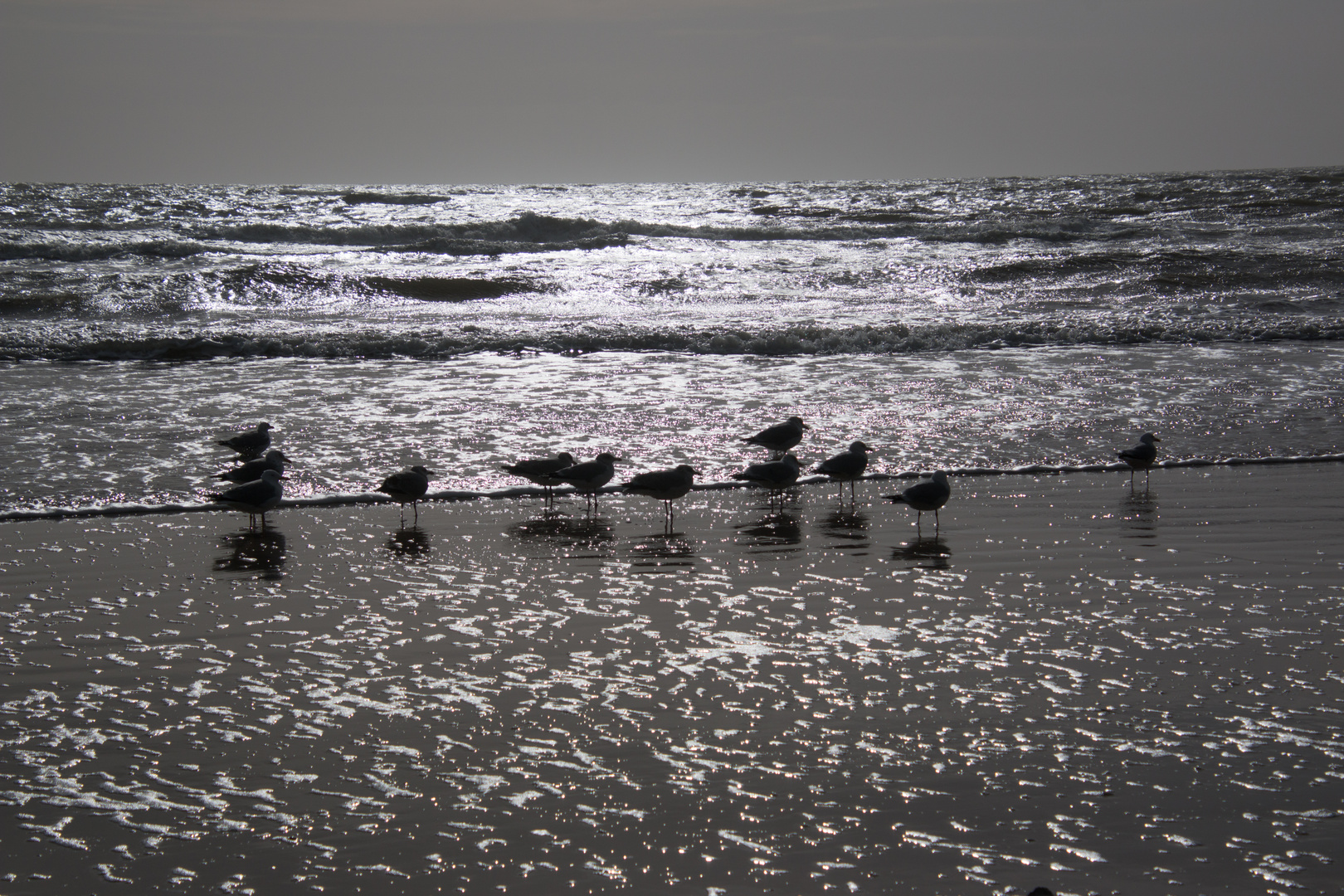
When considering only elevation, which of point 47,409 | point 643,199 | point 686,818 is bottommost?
point 686,818

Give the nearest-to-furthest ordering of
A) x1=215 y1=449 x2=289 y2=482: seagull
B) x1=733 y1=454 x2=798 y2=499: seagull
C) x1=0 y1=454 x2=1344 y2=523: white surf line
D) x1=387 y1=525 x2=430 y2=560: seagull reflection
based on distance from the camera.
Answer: x1=387 y1=525 x2=430 y2=560: seagull reflection → x1=0 y1=454 x2=1344 y2=523: white surf line → x1=215 y1=449 x2=289 y2=482: seagull → x1=733 y1=454 x2=798 y2=499: seagull

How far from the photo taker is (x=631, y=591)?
610cm

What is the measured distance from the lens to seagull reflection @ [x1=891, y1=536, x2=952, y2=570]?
260 inches

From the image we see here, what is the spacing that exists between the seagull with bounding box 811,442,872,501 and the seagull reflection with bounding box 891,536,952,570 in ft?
4.40

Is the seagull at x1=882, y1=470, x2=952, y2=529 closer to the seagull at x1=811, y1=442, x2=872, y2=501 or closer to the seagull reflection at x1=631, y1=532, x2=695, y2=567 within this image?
the seagull at x1=811, y1=442, x2=872, y2=501

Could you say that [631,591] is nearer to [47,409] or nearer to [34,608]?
[34,608]

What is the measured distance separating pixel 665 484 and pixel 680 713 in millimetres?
3614

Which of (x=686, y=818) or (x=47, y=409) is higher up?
(x=47, y=409)

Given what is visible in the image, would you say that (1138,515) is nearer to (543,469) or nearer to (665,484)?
(665,484)

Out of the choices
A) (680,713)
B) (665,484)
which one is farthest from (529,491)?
(680,713)

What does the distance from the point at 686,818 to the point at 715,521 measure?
433 centimetres

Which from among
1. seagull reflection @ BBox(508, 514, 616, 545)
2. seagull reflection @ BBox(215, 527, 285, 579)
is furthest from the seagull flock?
seagull reflection @ BBox(508, 514, 616, 545)

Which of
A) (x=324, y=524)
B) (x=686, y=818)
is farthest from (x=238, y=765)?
(x=324, y=524)

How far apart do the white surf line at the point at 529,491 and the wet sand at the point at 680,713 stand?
0.80 metres
